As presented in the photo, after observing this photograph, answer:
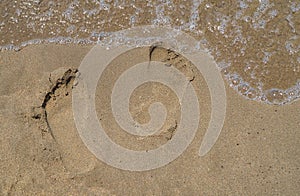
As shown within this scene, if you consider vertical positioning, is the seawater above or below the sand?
above

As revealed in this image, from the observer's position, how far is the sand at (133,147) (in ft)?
8.48

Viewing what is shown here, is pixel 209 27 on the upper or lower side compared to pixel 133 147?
upper

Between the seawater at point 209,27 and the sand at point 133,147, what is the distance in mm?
266

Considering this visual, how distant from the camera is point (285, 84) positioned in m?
3.08

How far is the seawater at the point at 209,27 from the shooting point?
3.14 m

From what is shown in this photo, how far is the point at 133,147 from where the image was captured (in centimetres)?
277

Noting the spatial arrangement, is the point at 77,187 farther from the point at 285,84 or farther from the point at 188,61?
the point at 285,84

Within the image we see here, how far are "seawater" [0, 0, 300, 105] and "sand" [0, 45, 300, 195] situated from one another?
0.27 metres

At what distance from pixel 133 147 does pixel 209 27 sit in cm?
135

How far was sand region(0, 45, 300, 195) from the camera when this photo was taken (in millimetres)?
2586

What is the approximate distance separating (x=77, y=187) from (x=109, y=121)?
0.57m

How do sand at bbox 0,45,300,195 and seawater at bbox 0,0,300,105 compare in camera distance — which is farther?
seawater at bbox 0,0,300,105

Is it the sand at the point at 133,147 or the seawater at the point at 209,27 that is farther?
the seawater at the point at 209,27

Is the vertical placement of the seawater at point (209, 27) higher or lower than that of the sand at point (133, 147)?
higher
